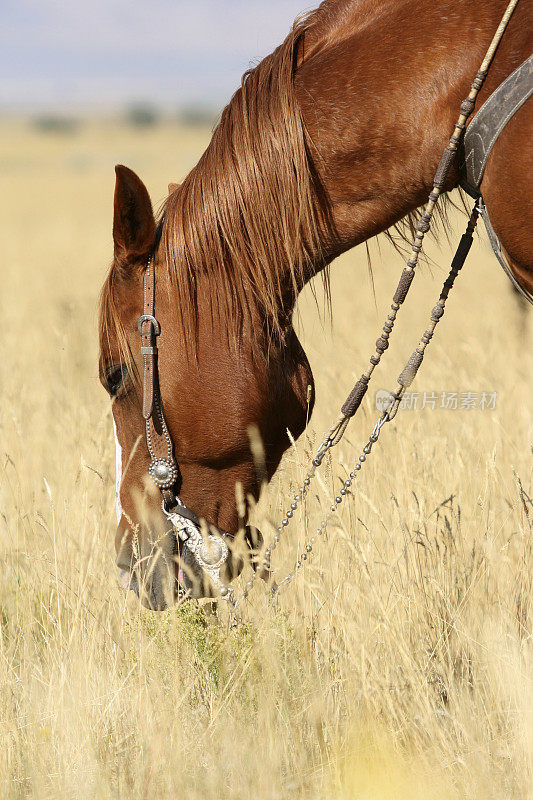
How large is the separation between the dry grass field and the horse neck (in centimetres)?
58

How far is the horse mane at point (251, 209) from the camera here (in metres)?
2.33

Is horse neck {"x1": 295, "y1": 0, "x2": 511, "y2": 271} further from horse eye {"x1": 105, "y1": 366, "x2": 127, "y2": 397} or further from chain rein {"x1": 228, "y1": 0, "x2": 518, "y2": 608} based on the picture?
horse eye {"x1": 105, "y1": 366, "x2": 127, "y2": 397}

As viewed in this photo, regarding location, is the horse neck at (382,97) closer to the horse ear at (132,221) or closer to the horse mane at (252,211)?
the horse mane at (252,211)

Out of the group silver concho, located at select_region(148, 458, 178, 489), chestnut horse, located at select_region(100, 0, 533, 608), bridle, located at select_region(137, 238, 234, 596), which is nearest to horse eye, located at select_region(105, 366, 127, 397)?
chestnut horse, located at select_region(100, 0, 533, 608)

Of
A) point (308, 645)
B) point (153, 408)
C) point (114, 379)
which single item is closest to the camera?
point (153, 408)

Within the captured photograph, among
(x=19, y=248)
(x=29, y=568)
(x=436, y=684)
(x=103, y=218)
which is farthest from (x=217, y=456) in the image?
(x=103, y=218)

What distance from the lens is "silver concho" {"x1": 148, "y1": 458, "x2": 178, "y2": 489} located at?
2.62 metres

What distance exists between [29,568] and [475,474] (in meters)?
2.03

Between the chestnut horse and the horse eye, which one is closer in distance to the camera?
the chestnut horse

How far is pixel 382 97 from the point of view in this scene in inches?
87.3

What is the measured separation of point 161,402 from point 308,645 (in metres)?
1.03

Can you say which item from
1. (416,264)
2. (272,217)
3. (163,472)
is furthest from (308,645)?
(272,217)

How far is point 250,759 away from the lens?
7.53 ft

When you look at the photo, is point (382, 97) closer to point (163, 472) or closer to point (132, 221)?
point (132, 221)
